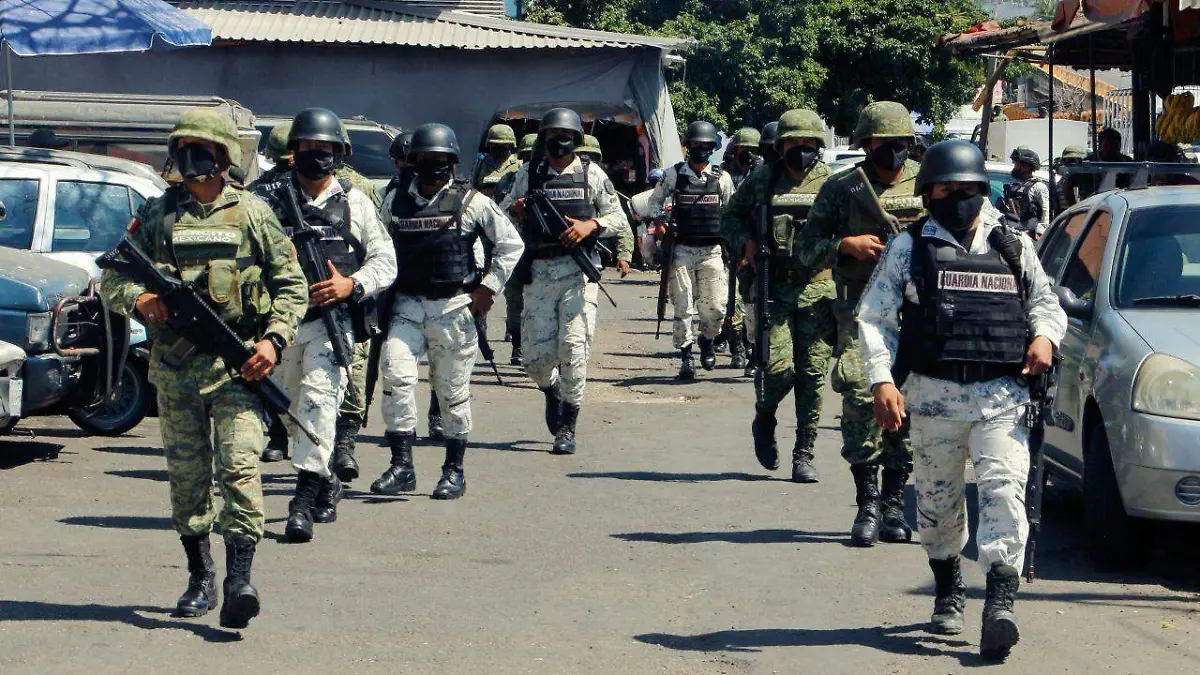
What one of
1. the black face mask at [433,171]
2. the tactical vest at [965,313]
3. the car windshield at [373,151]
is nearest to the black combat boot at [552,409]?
the black face mask at [433,171]

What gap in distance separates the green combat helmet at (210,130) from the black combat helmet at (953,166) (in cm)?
251

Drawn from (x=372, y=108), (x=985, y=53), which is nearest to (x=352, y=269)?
(x=985, y=53)

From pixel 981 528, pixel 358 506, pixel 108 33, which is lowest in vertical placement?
pixel 358 506

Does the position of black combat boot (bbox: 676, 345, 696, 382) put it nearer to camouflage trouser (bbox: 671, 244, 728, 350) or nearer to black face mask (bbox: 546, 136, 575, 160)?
camouflage trouser (bbox: 671, 244, 728, 350)

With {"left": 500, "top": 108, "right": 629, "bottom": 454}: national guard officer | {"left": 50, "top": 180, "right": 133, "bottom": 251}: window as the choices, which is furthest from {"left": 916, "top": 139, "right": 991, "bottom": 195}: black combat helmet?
{"left": 50, "top": 180, "right": 133, "bottom": 251}: window

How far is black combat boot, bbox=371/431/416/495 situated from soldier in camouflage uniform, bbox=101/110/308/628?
9.00 feet

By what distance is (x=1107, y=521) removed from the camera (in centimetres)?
749

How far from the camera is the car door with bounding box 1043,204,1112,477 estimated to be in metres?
7.99

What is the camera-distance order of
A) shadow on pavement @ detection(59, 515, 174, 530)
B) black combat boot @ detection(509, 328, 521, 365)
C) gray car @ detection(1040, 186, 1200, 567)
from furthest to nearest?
black combat boot @ detection(509, 328, 521, 365), shadow on pavement @ detection(59, 515, 174, 530), gray car @ detection(1040, 186, 1200, 567)

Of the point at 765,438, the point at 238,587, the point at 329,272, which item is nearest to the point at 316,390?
the point at 329,272

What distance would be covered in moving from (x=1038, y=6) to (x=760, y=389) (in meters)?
45.9

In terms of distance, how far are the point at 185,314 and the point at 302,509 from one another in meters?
2.10

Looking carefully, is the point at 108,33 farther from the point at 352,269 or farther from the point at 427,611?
the point at 427,611

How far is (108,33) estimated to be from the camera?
1315 centimetres
